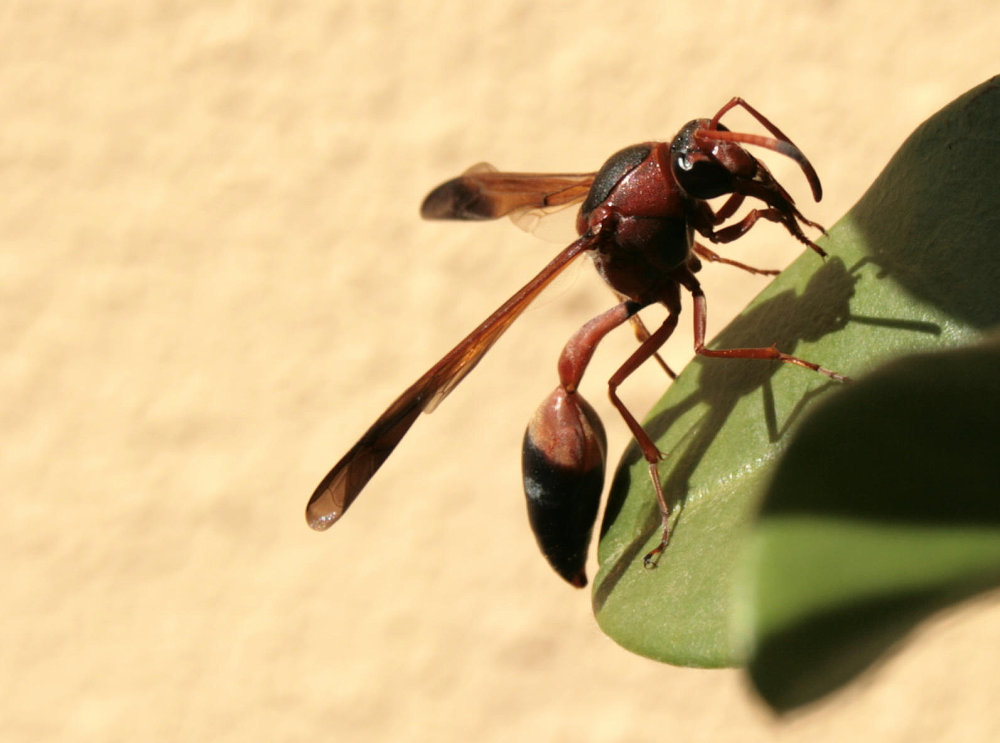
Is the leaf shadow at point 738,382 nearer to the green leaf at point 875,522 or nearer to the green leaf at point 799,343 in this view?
the green leaf at point 799,343

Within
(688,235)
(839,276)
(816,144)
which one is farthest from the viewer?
(816,144)

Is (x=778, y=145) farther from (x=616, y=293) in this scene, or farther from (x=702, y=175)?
(x=616, y=293)

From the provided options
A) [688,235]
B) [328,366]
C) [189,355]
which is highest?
[189,355]

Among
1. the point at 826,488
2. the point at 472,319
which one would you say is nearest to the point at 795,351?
the point at 826,488

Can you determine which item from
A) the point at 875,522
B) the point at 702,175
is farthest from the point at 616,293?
the point at 875,522

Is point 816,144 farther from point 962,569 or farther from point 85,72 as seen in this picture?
point 962,569

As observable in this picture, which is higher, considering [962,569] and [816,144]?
[816,144]

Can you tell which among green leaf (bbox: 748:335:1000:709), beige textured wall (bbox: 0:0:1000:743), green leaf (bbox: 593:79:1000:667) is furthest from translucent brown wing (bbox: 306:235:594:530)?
beige textured wall (bbox: 0:0:1000:743)

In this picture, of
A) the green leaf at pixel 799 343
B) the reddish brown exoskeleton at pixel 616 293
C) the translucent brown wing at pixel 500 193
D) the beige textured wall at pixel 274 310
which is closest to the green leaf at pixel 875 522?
the green leaf at pixel 799 343
